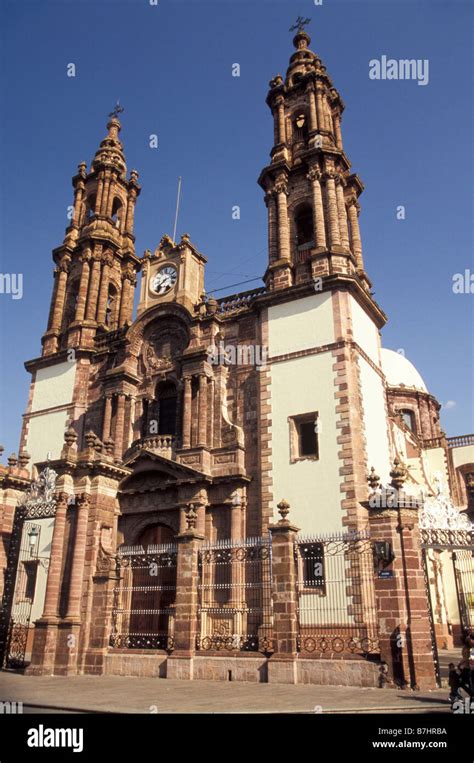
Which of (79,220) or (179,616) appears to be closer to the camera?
(179,616)

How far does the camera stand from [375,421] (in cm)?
2288

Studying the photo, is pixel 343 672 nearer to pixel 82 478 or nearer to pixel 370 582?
pixel 370 582

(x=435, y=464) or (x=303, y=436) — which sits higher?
(x=435, y=464)

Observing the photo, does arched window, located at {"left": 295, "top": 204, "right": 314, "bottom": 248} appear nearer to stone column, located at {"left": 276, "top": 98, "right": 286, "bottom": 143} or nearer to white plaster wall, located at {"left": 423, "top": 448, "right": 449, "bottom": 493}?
stone column, located at {"left": 276, "top": 98, "right": 286, "bottom": 143}

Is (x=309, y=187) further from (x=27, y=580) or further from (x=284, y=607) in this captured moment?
(x=27, y=580)

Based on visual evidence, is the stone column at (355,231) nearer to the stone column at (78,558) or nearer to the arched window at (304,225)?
the arched window at (304,225)

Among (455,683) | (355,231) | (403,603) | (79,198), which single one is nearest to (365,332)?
(355,231)

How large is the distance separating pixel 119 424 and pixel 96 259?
10715mm

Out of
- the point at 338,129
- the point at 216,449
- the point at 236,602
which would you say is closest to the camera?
the point at 236,602

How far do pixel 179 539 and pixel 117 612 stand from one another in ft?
10.4

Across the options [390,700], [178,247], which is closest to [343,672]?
[390,700]

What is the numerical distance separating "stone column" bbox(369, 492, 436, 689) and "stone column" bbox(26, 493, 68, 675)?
8717 millimetres

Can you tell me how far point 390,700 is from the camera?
33.9 ft
